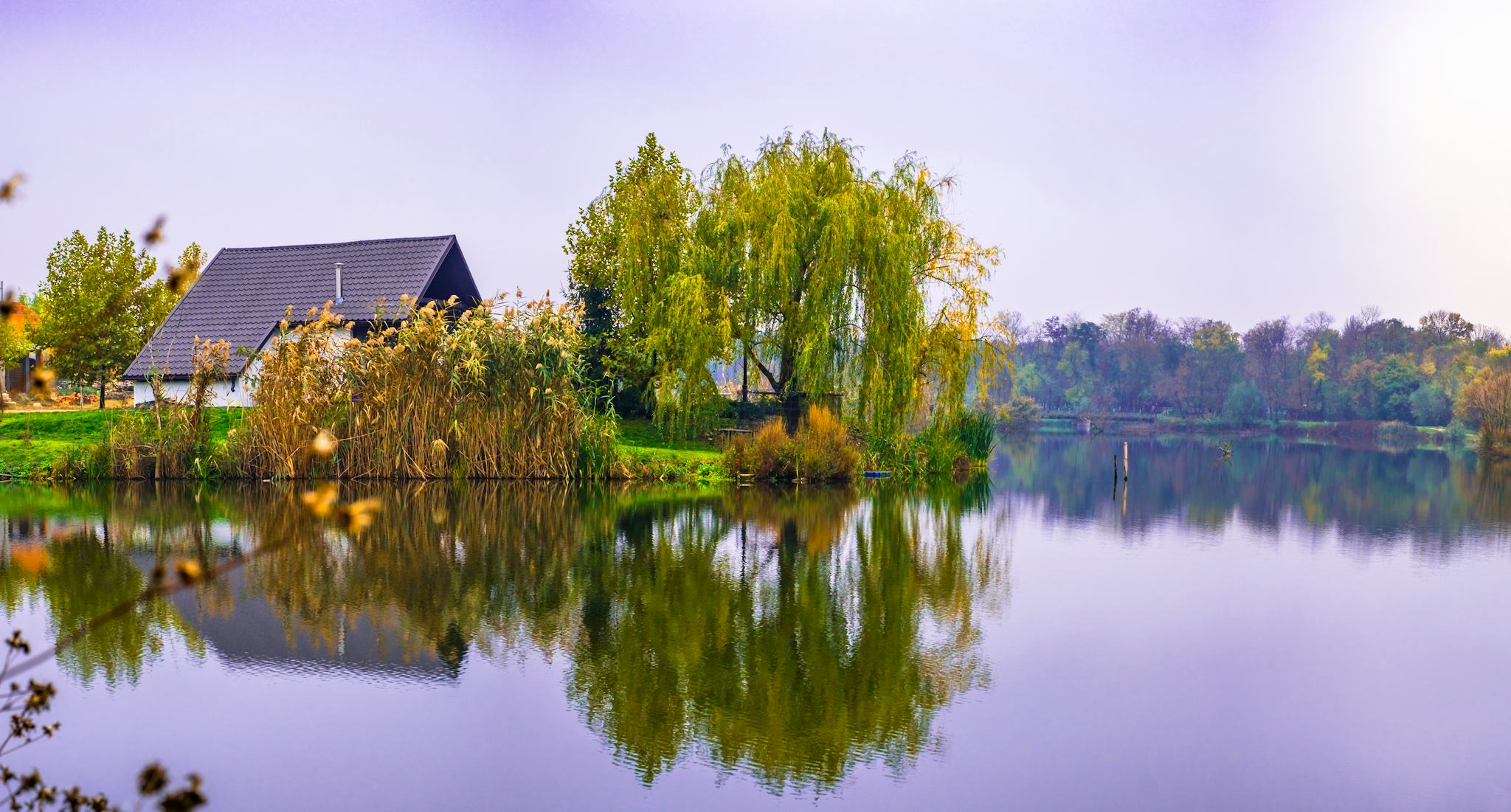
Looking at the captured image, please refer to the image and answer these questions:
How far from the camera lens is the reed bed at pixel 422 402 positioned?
20.2 meters

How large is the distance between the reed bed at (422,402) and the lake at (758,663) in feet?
12.6

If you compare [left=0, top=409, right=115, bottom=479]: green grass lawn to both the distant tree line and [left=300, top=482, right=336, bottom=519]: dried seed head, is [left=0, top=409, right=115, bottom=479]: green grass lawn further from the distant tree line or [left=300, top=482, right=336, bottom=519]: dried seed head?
the distant tree line

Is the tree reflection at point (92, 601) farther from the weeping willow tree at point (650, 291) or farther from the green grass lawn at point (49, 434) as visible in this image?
the weeping willow tree at point (650, 291)

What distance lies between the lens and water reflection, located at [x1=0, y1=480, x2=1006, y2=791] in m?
7.01

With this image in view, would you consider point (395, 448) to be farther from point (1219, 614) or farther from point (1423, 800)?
point (1423, 800)

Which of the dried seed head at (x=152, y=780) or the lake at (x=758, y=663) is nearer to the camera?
the dried seed head at (x=152, y=780)

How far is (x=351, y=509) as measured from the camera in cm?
204

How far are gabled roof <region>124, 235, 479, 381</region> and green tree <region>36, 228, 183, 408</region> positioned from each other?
2493 millimetres

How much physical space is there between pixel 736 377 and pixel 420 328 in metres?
11.9

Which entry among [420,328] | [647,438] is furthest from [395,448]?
[647,438]

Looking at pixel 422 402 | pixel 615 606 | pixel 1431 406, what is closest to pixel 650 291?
pixel 422 402

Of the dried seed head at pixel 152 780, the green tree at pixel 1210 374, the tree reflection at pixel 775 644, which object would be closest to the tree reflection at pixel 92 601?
the tree reflection at pixel 775 644

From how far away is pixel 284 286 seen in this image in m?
29.9

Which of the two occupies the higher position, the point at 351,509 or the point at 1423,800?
the point at 351,509
